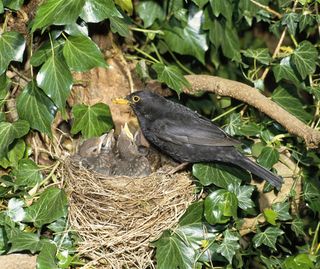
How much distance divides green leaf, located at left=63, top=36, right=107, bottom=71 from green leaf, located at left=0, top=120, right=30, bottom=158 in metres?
A: 0.50

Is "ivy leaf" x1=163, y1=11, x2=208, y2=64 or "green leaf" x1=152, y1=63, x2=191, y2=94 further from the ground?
"green leaf" x1=152, y1=63, x2=191, y2=94

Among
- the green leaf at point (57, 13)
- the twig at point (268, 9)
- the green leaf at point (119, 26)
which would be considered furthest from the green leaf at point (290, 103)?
the green leaf at point (57, 13)

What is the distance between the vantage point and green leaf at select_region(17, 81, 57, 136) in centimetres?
489

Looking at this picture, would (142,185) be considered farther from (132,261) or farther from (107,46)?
(107,46)

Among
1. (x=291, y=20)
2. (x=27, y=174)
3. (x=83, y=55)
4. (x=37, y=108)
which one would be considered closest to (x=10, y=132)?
(x=37, y=108)

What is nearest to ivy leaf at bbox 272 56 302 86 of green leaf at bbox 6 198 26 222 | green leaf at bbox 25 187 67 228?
green leaf at bbox 25 187 67 228

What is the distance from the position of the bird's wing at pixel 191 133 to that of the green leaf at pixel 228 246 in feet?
1.99

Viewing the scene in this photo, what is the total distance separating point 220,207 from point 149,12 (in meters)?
1.67

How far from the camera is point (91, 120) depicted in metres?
5.23

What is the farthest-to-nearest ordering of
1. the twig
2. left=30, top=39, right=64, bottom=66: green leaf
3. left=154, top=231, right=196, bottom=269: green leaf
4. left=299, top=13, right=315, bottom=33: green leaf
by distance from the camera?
1. the twig
2. left=299, top=13, right=315, bottom=33: green leaf
3. left=154, top=231, right=196, bottom=269: green leaf
4. left=30, top=39, right=64, bottom=66: green leaf

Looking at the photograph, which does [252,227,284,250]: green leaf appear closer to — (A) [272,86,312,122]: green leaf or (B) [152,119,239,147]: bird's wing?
(B) [152,119,239,147]: bird's wing

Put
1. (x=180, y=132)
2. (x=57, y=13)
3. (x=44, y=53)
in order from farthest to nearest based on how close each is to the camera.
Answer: (x=180, y=132)
(x=44, y=53)
(x=57, y=13)

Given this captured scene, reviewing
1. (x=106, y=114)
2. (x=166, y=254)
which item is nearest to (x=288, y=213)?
(x=166, y=254)

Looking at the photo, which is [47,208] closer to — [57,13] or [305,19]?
[57,13]
